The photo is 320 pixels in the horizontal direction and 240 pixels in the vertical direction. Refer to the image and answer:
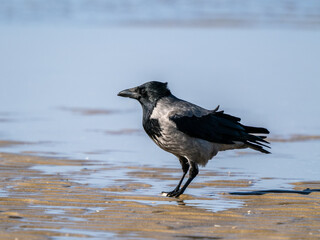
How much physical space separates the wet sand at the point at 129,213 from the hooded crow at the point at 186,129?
422 mm

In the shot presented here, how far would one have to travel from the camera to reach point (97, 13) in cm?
2538

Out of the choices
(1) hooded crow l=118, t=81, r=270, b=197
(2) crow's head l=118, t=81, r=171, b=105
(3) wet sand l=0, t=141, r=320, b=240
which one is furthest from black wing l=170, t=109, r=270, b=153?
(3) wet sand l=0, t=141, r=320, b=240

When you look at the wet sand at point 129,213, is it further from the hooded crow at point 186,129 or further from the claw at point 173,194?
the hooded crow at point 186,129

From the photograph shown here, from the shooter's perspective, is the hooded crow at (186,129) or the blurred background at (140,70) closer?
the hooded crow at (186,129)

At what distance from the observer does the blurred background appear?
10133mm

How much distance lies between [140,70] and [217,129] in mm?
7600

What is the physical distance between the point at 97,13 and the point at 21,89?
37.3 feet

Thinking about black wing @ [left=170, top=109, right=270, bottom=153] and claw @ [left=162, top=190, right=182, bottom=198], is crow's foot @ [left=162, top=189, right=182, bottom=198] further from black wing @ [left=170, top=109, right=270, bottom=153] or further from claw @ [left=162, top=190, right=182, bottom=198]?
black wing @ [left=170, top=109, right=270, bottom=153]

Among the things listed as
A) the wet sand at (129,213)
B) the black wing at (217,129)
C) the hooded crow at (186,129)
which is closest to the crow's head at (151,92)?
the hooded crow at (186,129)

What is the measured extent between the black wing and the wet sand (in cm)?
56

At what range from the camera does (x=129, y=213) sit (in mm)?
6711

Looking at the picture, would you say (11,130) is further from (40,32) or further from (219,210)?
(40,32)

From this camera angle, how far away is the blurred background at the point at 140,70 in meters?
10.1

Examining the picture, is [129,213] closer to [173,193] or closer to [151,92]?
[173,193]
